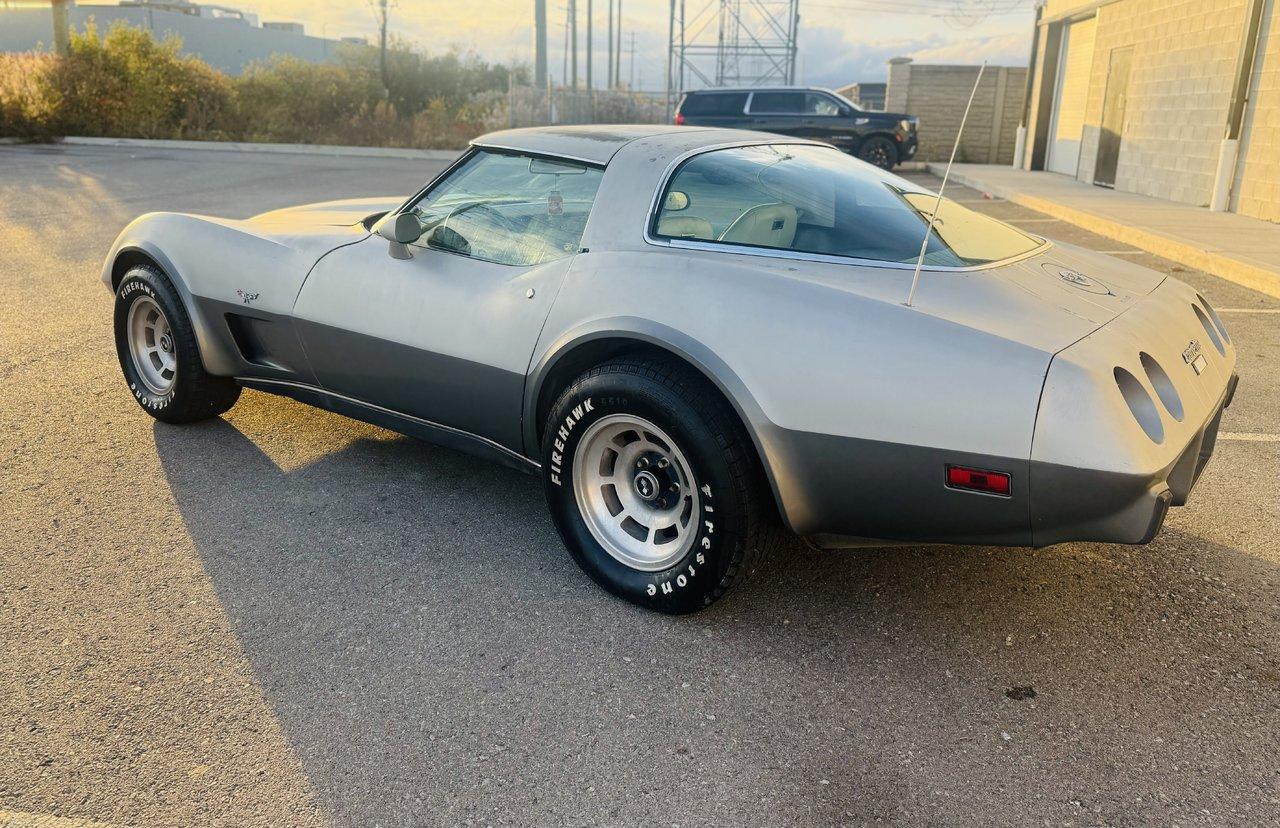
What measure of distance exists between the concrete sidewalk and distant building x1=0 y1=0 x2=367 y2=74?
34908 millimetres

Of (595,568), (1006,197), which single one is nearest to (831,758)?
(595,568)

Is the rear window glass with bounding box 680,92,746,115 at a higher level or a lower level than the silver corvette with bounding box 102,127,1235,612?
higher

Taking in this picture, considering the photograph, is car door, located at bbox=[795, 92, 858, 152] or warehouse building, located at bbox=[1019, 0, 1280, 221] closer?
warehouse building, located at bbox=[1019, 0, 1280, 221]

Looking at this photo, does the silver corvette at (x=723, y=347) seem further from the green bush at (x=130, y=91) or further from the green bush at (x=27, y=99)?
the green bush at (x=130, y=91)

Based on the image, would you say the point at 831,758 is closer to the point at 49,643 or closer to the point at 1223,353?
the point at 1223,353

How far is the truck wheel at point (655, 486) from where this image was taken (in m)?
2.81

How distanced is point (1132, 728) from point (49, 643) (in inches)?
116

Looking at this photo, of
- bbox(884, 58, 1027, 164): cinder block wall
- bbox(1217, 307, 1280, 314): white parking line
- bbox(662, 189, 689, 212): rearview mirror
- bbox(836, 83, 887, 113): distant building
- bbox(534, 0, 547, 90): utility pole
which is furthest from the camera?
bbox(836, 83, 887, 113): distant building

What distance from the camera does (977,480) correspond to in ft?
8.21

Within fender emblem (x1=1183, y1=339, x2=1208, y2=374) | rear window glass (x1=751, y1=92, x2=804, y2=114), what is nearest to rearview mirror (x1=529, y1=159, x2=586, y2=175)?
fender emblem (x1=1183, y1=339, x2=1208, y2=374)

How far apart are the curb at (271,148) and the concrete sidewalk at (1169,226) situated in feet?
39.5

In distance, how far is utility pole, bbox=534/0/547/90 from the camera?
28.8 metres

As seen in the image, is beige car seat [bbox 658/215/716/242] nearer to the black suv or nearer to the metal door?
the metal door

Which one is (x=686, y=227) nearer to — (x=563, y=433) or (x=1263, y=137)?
(x=563, y=433)
